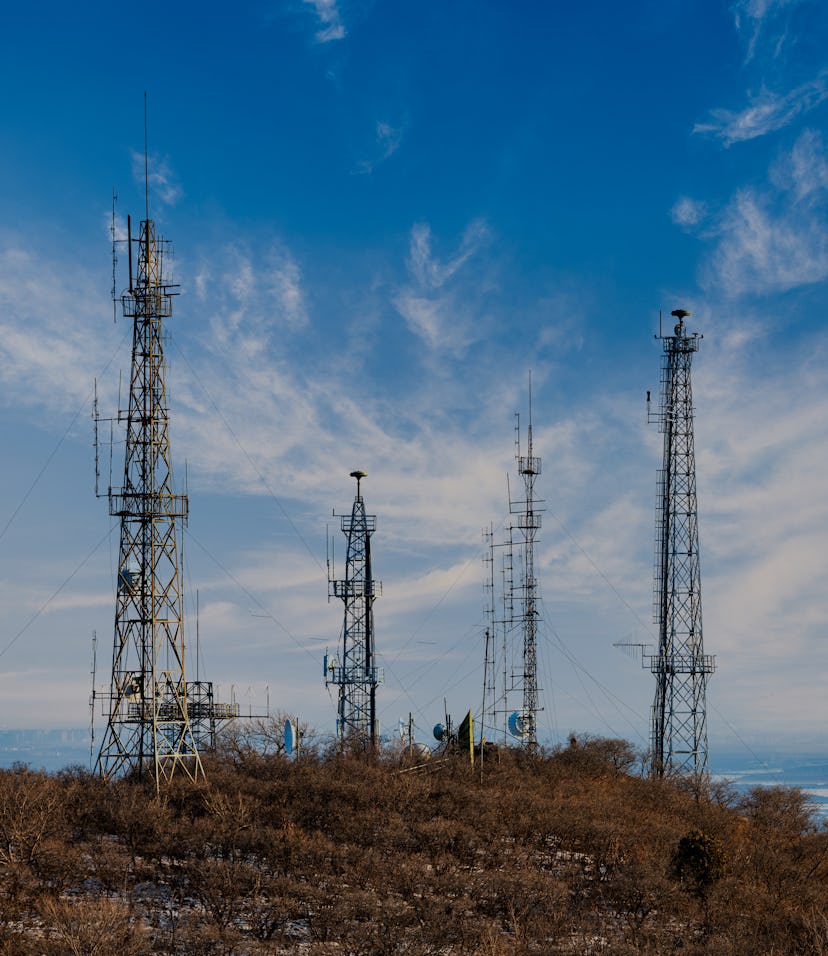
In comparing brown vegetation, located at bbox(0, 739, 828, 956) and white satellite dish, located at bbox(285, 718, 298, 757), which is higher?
white satellite dish, located at bbox(285, 718, 298, 757)

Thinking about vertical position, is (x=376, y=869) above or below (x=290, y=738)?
below

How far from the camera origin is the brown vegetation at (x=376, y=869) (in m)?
28.1

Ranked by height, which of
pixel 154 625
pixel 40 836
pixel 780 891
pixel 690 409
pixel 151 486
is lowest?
pixel 780 891

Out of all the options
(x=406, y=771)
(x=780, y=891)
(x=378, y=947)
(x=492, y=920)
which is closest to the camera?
(x=378, y=947)

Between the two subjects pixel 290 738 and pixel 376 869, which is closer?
pixel 376 869

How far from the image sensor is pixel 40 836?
31.2 meters

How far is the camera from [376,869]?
32188 mm

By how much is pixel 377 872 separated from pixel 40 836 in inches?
391

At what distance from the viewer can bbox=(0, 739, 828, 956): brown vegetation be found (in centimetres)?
2808

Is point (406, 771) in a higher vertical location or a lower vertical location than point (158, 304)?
lower

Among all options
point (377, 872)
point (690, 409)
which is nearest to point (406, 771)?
point (377, 872)

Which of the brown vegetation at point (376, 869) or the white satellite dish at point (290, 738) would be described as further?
the white satellite dish at point (290, 738)

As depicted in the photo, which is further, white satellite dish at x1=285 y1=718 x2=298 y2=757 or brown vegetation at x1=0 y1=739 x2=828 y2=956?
white satellite dish at x1=285 y1=718 x2=298 y2=757

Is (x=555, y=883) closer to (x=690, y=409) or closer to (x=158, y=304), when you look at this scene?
(x=158, y=304)
